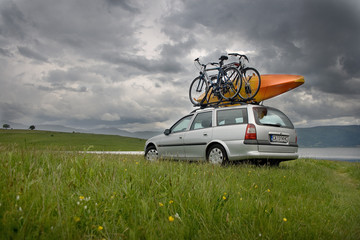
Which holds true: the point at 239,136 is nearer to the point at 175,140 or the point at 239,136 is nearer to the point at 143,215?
the point at 175,140

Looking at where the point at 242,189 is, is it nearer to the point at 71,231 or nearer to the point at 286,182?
the point at 286,182

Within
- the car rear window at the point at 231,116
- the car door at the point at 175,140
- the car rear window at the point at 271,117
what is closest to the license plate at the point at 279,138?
the car rear window at the point at 271,117

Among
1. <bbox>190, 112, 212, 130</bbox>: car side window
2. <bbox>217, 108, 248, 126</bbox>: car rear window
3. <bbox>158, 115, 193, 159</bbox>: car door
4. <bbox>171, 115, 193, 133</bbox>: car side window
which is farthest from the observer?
<bbox>171, 115, 193, 133</bbox>: car side window

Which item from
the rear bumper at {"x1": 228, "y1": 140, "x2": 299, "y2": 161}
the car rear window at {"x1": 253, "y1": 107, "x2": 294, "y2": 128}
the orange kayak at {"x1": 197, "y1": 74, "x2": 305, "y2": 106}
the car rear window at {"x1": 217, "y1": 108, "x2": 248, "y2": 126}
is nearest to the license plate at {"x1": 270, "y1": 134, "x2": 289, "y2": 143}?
the rear bumper at {"x1": 228, "y1": 140, "x2": 299, "y2": 161}

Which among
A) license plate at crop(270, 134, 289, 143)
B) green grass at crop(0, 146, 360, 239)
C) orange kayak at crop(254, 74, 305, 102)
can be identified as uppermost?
orange kayak at crop(254, 74, 305, 102)

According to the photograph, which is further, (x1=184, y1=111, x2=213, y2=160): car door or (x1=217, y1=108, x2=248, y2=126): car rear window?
(x1=184, y1=111, x2=213, y2=160): car door

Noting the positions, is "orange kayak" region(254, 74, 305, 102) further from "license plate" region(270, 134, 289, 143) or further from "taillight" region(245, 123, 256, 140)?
"taillight" region(245, 123, 256, 140)

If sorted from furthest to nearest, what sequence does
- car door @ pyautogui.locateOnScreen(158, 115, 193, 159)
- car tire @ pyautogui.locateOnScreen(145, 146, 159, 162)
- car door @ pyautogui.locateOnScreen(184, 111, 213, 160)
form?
1. car tire @ pyautogui.locateOnScreen(145, 146, 159, 162)
2. car door @ pyautogui.locateOnScreen(158, 115, 193, 159)
3. car door @ pyautogui.locateOnScreen(184, 111, 213, 160)

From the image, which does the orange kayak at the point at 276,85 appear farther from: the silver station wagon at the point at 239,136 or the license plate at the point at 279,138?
the license plate at the point at 279,138

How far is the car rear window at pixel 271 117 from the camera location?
21.9ft

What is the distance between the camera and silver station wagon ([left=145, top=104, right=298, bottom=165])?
646 cm

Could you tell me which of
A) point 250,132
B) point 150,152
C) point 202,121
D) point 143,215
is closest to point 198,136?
point 202,121

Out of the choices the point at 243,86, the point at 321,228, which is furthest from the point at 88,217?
the point at 243,86

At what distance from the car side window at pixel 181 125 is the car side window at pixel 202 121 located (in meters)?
0.32
